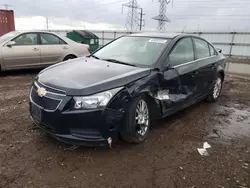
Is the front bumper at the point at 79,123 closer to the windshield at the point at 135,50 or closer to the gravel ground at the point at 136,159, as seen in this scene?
the gravel ground at the point at 136,159

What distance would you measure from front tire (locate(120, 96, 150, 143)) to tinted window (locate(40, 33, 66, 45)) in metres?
5.76

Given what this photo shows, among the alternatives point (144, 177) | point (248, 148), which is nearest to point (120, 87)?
point (144, 177)

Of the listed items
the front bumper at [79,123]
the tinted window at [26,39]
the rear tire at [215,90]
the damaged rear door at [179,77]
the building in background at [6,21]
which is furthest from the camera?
the building in background at [6,21]

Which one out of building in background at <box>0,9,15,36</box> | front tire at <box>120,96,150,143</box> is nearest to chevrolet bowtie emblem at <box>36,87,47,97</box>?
front tire at <box>120,96,150,143</box>

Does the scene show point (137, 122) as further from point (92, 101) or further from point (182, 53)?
point (182, 53)

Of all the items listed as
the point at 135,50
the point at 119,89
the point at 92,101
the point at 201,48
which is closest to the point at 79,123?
the point at 92,101

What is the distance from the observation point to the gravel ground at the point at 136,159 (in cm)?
253

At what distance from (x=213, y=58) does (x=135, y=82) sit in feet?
9.35

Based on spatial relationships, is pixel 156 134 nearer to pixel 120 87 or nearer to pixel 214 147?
pixel 214 147

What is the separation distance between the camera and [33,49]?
760cm

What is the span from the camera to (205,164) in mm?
2934

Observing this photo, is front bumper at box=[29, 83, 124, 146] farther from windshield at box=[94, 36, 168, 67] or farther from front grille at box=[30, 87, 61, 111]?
windshield at box=[94, 36, 168, 67]

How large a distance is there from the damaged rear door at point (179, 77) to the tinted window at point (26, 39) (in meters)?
5.30

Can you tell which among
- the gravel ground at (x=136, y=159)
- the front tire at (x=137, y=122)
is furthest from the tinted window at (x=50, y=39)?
the front tire at (x=137, y=122)
